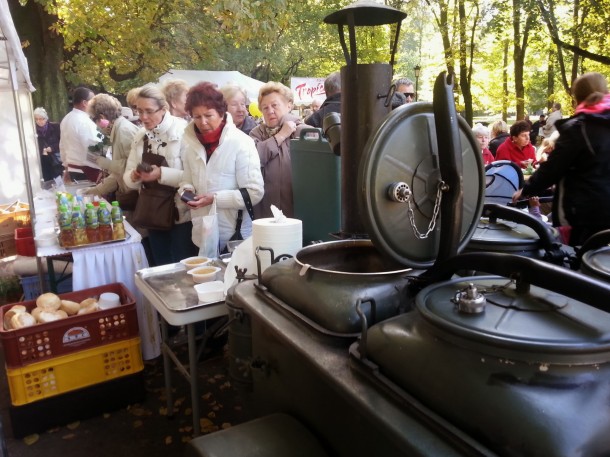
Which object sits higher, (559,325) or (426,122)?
(426,122)

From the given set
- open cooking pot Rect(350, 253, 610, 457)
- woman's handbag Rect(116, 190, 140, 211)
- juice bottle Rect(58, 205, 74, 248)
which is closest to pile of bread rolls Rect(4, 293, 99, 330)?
juice bottle Rect(58, 205, 74, 248)

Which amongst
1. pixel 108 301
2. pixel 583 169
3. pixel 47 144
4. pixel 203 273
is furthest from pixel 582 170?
pixel 47 144

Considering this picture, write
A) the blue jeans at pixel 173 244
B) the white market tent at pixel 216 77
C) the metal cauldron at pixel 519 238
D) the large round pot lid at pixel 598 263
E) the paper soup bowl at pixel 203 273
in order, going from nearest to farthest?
1. the large round pot lid at pixel 598 263
2. the metal cauldron at pixel 519 238
3. the paper soup bowl at pixel 203 273
4. the blue jeans at pixel 173 244
5. the white market tent at pixel 216 77

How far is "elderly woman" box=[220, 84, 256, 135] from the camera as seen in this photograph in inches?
175

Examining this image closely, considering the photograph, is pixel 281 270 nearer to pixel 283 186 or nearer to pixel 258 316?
pixel 258 316

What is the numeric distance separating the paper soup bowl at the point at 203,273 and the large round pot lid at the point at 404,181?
1.52 metres

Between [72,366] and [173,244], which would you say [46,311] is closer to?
[72,366]

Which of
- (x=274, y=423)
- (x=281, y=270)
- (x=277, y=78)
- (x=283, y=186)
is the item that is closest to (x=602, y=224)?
(x=283, y=186)

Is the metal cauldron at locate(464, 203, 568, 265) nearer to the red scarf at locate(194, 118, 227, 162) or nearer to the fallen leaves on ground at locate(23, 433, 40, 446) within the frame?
the red scarf at locate(194, 118, 227, 162)

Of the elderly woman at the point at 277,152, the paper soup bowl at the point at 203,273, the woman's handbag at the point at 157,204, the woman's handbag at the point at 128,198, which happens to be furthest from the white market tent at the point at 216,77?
the paper soup bowl at the point at 203,273

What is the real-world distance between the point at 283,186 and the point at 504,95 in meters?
18.0

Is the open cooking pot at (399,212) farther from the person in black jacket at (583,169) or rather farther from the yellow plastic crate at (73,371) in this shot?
the person in black jacket at (583,169)

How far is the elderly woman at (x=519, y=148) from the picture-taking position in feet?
20.4

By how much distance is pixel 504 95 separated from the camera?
19156 mm
